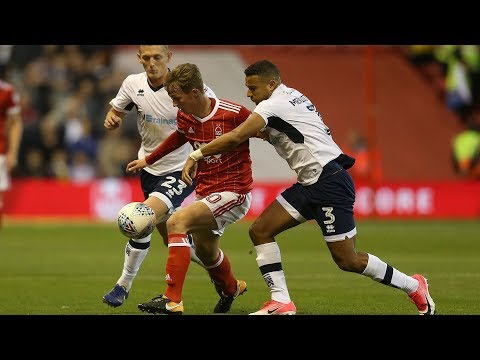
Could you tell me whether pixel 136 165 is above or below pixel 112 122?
below

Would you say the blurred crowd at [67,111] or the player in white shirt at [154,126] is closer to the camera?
the player in white shirt at [154,126]

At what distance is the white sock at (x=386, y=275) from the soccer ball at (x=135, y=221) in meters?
1.78

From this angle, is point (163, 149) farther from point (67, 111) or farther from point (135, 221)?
point (67, 111)

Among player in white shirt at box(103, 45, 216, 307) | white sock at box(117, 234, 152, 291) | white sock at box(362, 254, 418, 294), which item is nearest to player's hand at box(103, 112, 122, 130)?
player in white shirt at box(103, 45, 216, 307)

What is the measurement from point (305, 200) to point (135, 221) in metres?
1.37

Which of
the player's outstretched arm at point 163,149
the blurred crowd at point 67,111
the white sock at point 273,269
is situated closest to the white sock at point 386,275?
the white sock at point 273,269

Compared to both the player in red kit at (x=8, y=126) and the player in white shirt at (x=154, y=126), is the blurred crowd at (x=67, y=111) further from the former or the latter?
the player in white shirt at (x=154, y=126)

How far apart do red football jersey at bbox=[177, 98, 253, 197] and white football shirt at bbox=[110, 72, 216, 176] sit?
3.94 feet

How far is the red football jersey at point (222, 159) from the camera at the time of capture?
28.3 ft

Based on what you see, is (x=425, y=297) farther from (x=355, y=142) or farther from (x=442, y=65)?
(x=442, y=65)

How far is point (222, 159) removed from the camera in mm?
8594

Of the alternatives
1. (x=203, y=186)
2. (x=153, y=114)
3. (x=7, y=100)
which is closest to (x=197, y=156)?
(x=203, y=186)

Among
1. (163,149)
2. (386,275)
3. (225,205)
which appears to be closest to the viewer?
(386,275)
